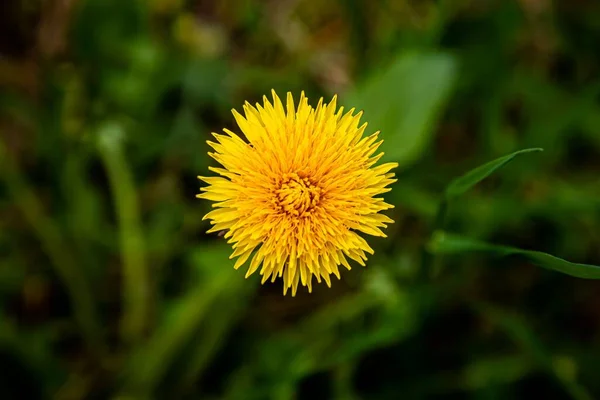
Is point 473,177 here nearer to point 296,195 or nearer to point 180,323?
point 296,195

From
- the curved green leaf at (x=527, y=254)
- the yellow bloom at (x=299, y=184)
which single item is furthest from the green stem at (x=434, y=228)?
the yellow bloom at (x=299, y=184)

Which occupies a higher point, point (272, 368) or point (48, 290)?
point (48, 290)

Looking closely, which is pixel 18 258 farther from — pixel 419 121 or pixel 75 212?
pixel 419 121

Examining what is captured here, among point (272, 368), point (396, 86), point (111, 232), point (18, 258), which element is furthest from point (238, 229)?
point (18, 258)

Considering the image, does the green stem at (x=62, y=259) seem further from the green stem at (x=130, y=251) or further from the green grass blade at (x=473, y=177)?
the green grass blade at (x=473, y=177)

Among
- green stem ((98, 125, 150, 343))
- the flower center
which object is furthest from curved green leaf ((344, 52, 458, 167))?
the flower center

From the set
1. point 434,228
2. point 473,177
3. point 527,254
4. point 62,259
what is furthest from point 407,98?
point 62,259
